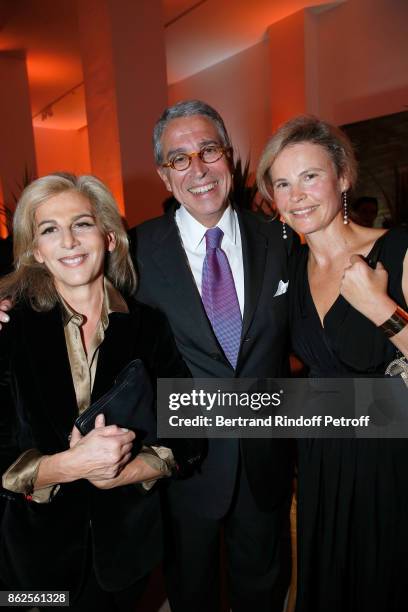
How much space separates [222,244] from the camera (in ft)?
5.94

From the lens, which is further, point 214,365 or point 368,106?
point 368,106

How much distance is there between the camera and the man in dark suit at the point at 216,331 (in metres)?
1.69

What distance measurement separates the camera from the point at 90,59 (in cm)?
384

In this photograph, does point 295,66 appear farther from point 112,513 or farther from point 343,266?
point 112,513

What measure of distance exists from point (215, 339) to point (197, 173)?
2.09 ft

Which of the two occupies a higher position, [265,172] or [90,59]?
[90,59]

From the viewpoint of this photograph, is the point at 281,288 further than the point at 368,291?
Yes

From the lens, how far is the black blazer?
1.31 m

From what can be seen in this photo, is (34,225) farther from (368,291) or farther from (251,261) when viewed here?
(368,291)

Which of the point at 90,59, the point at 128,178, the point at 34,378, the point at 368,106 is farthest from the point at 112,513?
the point at 368,106

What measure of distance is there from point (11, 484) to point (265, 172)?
4.38ft

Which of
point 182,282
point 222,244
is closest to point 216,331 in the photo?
point 182,282

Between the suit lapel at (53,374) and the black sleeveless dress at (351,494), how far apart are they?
33.6 inches

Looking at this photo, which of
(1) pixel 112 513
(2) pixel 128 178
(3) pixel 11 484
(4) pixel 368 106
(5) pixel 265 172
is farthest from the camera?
(4) pixel 368 106
